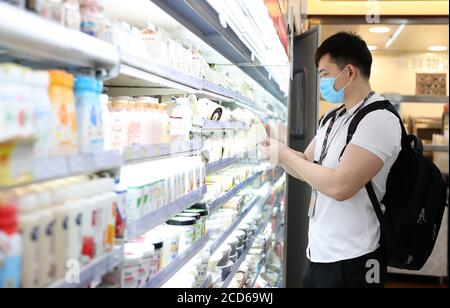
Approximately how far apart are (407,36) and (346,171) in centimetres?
380

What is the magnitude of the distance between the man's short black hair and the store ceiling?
8.40ft

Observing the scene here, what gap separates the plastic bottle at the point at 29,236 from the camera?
83 cm

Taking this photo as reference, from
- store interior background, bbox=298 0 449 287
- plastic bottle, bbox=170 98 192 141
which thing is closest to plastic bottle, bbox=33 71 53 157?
plastic bottle, bbox=170 98 192 141

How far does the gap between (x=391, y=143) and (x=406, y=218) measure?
0.34 meters

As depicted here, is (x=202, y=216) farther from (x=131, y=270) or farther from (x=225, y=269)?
(x=131, y=270)

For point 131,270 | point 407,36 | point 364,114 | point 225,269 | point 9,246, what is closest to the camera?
point 9,246

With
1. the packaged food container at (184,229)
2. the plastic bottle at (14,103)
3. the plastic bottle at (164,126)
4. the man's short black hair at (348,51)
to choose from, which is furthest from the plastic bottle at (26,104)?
the man's short black hair at (348,51)

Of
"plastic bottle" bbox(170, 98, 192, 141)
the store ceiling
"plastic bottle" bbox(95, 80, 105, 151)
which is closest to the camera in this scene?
"plastic bottle" bbox(95, 80, 105, 151)

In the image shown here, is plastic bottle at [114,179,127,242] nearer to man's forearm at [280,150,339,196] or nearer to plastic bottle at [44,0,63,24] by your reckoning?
plastic bottle at [44,0,63,24]

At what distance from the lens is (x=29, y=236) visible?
2.78 feet

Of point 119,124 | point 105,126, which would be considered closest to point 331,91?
point 119,124

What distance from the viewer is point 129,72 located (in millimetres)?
1284

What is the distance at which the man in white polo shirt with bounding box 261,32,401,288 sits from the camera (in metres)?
1.85

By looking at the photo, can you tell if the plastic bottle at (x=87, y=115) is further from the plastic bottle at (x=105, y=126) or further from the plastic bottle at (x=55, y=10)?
the plastic bottle at (x=55, y=10)
